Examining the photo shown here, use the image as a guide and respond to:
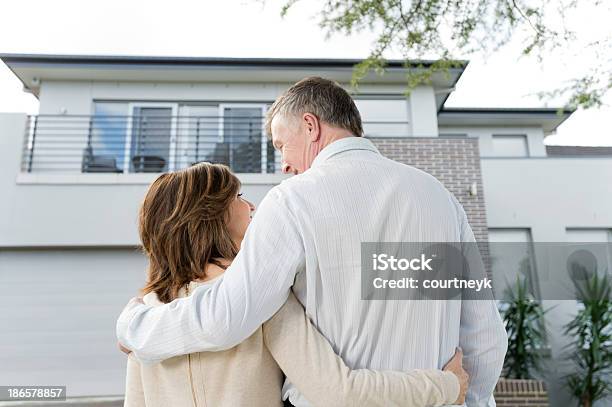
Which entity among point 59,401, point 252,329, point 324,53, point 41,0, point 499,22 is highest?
Result: point 324,53

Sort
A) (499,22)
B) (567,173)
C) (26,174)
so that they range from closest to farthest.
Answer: (499,22), (26,174), (567,173)

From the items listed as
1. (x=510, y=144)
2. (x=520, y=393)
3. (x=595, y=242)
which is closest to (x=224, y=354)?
(x=520, y=393)

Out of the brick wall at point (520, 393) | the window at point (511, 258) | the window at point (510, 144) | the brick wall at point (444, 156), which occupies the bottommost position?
the brick wall at point (520, 393)

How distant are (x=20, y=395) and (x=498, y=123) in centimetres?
1121

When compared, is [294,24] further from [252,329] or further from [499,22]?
[252,329]

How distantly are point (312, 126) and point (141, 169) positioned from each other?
28.5 feet

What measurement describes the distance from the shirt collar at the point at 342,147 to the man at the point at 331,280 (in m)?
0.04

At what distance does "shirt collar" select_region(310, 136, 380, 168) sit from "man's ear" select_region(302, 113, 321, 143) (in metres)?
0.08

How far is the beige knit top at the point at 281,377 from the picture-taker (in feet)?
3.89

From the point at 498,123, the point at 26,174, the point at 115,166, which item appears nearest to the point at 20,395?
the point at 26,174

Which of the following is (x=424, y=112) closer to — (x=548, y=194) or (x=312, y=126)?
(x=548, y=194)

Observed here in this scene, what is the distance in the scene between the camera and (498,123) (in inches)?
496

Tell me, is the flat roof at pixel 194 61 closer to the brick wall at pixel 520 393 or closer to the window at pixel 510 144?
the window at pixel 510 144

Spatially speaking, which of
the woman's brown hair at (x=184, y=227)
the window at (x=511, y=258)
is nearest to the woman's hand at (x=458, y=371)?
the woman's brown hair at (x=184, y=227)
